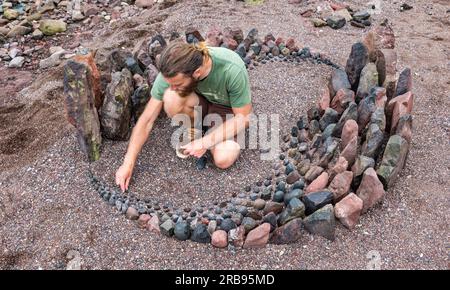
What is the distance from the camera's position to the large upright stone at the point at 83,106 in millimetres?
2848

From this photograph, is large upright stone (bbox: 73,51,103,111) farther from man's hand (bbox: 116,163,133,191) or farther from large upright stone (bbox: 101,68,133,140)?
man's hand (bbox: 116,163,133,191)

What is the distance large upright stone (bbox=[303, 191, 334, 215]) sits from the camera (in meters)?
2.57

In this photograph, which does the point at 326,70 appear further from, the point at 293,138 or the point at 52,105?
the point at 52,105

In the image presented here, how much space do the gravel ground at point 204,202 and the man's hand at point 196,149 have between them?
5.9 inches

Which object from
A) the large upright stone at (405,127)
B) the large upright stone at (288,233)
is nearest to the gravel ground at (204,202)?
the large upright stone at (288,233)

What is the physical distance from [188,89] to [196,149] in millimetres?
367

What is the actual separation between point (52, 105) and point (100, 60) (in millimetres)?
583

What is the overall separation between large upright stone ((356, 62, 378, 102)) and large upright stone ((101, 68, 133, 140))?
1619 millimetres

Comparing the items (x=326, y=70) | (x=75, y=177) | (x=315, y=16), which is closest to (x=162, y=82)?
(x=75, y=177)

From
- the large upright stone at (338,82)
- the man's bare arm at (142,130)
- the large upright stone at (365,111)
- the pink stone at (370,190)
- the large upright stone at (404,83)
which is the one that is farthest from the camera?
the large upright stone at (338,82)

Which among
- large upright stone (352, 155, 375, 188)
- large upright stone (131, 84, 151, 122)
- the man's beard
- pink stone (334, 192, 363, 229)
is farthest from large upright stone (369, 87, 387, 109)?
large upright stone (131, 84, 151, 122)

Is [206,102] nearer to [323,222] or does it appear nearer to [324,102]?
[324,102]

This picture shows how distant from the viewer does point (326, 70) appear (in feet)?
12.8

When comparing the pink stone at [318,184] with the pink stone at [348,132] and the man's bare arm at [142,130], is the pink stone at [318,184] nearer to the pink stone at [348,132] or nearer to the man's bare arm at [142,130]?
the pink stone at [348,132]
